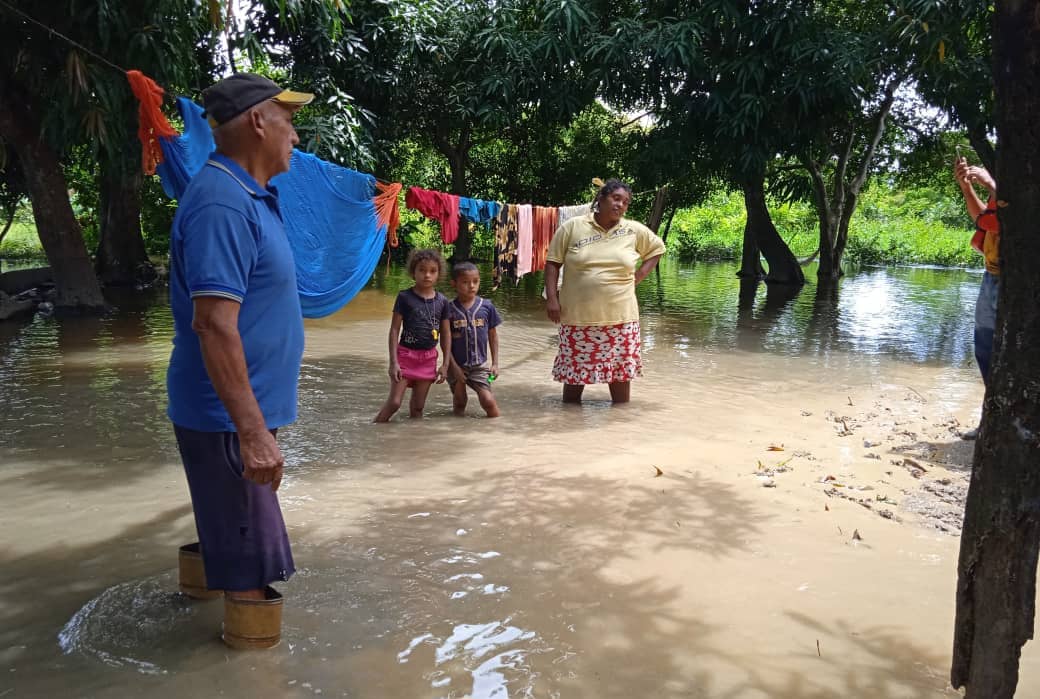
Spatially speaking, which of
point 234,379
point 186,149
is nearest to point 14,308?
point 186,149

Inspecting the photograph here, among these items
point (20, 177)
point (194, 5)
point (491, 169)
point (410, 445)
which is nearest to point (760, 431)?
point (410, 445)

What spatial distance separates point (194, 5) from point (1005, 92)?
922 cm

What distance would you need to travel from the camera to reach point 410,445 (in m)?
5.12

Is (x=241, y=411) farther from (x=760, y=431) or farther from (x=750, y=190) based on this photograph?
(x=750, y=190)

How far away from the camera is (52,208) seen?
1084 centimetres

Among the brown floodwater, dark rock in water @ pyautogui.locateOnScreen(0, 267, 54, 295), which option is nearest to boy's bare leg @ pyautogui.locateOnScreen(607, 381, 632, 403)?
the brown floodwater

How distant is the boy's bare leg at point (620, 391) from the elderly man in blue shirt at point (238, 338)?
4.04 metres

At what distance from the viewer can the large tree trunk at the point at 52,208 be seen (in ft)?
33.7

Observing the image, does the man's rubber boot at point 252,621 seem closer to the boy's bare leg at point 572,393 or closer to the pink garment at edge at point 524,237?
the boy's bare leg at point 572,393

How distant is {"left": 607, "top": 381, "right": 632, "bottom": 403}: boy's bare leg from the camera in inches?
248

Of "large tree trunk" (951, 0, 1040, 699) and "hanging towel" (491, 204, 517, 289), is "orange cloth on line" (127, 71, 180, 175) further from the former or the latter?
"large tree trunk" (951, 0, 1040, 699)

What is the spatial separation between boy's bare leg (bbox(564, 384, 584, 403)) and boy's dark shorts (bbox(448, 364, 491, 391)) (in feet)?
2.46

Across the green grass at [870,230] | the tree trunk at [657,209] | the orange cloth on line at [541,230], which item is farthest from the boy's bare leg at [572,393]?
the green grass at [870,230]

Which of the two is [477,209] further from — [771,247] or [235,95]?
[771,247]
